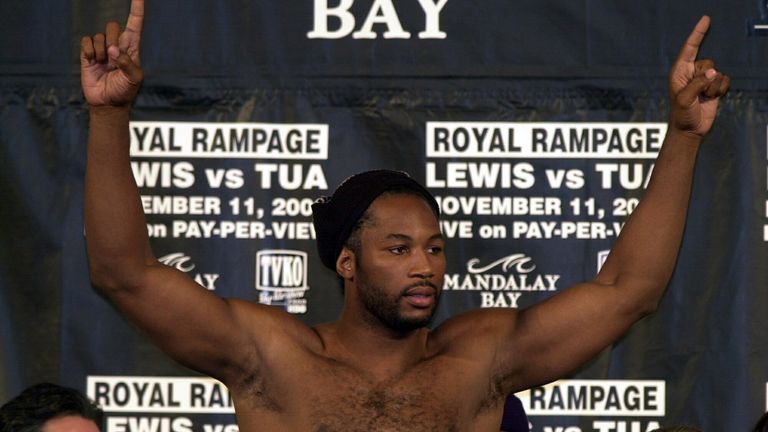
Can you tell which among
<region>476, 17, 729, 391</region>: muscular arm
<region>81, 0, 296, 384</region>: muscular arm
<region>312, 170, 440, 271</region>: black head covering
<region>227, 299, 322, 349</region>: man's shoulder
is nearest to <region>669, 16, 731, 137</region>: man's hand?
<region>476, 17, 729, 391</region>: muscular arm

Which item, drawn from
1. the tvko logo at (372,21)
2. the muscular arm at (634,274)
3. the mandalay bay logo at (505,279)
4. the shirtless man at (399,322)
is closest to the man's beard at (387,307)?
the shirtless man at (399,322)

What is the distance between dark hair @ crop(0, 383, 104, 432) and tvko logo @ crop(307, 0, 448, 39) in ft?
5.29

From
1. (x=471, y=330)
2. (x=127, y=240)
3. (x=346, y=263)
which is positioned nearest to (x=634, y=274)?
(x=471, y=330)

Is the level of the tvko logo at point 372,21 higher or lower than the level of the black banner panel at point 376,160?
higher

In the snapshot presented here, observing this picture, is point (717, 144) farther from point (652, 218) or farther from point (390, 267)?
point (390, 267)

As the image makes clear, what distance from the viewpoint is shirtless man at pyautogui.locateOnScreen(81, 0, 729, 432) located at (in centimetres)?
253

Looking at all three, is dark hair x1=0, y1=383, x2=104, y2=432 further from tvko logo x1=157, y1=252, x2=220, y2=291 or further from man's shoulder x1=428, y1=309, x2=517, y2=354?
tvko logo x1=157, y1=252, x2=220, y2=291

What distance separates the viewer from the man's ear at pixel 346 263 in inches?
105

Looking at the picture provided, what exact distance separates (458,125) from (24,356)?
4.82ft

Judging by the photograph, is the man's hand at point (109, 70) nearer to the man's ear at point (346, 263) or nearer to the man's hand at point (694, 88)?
the man's ear at point (346, 263)

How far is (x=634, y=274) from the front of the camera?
8.68 ft

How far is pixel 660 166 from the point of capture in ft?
8.62

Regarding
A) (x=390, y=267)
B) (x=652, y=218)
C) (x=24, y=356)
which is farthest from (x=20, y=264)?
(x=652, y=218)

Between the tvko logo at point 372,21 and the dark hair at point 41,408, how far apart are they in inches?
63.5
